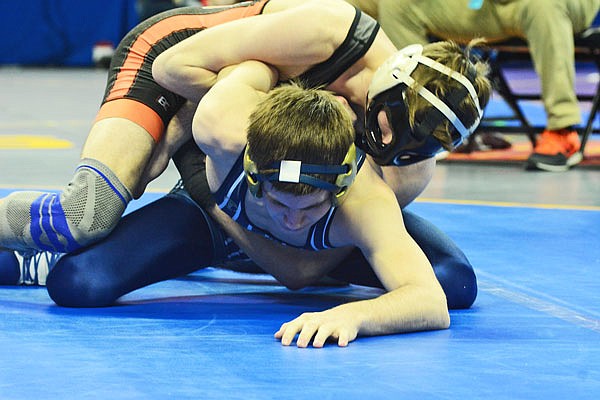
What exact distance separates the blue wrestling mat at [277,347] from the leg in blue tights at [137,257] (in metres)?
0.04

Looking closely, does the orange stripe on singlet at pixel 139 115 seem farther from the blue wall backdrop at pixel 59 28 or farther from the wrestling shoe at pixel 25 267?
the blue wall backdrop at pixel 59 28

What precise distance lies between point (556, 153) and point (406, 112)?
400 cm

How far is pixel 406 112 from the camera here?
3.19m

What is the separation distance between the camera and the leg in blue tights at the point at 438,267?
3496 millimetres

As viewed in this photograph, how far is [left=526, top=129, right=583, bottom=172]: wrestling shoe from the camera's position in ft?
22.9

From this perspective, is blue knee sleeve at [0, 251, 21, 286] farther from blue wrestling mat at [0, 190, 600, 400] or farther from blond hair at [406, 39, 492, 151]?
blond hair at [406, 39, 492, 151]

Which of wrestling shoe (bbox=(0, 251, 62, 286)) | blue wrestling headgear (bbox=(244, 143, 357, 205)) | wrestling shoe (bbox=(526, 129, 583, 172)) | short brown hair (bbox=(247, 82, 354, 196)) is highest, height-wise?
short brown hair (bbox=(247, 82, 354, 196))

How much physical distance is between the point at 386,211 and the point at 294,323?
17.1 inches

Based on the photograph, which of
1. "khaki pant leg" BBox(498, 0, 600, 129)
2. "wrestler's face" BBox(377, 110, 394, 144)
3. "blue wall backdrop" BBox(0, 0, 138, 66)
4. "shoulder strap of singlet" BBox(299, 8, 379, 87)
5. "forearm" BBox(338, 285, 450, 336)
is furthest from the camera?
"blue wall backdrop" BBox(0, 0, 138, 66)

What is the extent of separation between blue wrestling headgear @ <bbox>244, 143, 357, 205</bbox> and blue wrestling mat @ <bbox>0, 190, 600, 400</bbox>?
15.2 inches

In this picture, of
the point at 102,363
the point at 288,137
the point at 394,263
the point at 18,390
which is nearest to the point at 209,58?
the point at 288,137

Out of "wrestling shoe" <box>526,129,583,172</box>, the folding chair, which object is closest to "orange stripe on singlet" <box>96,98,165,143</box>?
the folding chair

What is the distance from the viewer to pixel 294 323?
9.77ft

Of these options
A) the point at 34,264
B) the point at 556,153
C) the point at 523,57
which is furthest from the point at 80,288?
the point at 523,57
